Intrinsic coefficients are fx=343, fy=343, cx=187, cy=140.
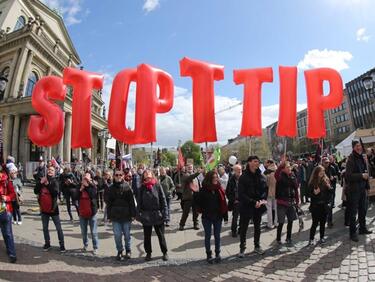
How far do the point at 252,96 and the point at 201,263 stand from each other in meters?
3.85

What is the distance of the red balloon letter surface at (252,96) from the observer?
774 centimetres

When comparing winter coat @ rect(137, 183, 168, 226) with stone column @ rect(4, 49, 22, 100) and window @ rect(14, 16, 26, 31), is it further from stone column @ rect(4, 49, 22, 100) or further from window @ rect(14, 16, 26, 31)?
window @ rect(14, 16, 26, 31)

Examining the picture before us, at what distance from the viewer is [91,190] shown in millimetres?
7527

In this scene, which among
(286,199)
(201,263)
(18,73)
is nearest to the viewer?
(201,263)

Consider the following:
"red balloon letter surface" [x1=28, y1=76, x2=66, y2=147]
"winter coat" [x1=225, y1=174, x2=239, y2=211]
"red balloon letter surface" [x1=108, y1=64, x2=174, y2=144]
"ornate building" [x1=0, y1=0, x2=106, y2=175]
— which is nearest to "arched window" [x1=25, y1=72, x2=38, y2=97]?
"ornate building" [x1=0, y1=0, x2=106, y2=175]

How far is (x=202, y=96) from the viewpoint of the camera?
25.0ft

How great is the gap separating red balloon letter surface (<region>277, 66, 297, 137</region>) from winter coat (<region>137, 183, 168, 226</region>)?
3.23m

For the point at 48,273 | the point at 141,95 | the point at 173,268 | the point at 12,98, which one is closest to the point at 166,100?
the point at 141,95

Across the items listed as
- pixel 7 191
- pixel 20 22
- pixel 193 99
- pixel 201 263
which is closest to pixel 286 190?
pixel 201 263

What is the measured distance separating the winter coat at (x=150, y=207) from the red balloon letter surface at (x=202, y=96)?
1.65 m

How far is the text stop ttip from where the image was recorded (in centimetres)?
756

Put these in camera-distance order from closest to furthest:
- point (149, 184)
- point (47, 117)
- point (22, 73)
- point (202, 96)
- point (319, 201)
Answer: point (149, 184), point (319, 201), point (202, 96), point (47, 117), point (22, 73)

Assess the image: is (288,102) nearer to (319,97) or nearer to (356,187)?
(319,97)

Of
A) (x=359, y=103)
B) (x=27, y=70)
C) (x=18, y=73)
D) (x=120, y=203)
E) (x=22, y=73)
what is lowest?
(x=120, y=203)
